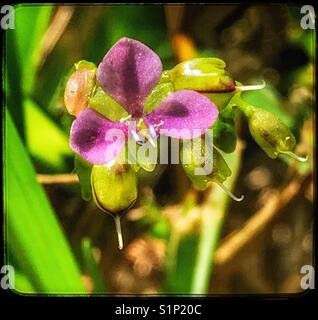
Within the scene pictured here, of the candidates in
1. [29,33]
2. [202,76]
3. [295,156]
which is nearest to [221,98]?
[202,76]

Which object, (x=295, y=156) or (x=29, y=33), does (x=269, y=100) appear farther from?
(x=29, y=33)

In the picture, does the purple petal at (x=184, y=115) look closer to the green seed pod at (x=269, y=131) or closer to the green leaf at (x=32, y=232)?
the green seed pod at (x=269, y=131)

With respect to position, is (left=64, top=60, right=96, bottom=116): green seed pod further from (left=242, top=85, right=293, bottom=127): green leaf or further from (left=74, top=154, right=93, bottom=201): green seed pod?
(left=242, top=85, right=293, bottom=127): green leaf

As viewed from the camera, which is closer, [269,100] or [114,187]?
[114,187]

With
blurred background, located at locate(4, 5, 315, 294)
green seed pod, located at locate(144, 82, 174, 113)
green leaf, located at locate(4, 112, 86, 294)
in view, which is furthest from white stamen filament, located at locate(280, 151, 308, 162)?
green leaf, located at locate(4, 112, 86, 294)

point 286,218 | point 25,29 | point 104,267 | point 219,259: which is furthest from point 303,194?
point 25,29

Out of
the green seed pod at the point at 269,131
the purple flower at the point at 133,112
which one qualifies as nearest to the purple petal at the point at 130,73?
the purple flower at the point at 133,112

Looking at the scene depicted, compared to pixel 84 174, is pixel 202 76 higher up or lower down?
higher up
